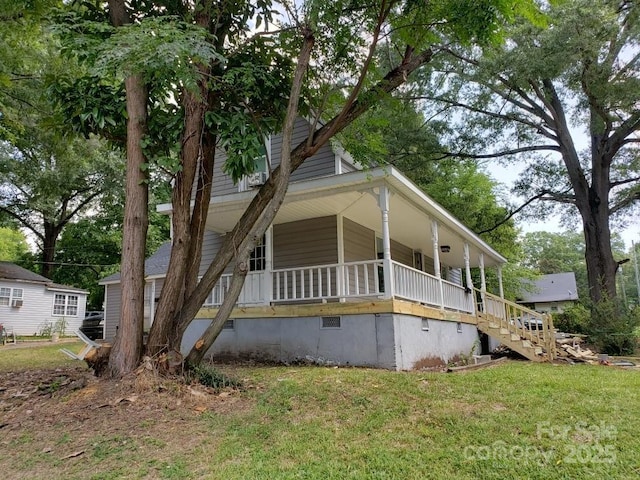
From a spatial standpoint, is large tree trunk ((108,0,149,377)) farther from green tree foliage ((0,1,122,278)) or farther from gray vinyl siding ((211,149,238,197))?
gray vinyl siding ((211,149,238,197))

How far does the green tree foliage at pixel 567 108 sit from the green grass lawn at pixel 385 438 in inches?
441

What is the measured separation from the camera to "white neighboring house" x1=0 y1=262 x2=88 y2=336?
2277 cm

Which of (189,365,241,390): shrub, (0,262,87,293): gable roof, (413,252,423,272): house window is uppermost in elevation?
(0,262,87,293): gable roof

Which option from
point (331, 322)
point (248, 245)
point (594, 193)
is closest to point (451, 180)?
point (594, 193)

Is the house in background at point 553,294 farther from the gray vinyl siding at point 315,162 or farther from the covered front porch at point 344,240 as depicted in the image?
the gray vinyl siding at point 315,162

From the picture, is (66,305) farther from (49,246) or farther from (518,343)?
(518,343)

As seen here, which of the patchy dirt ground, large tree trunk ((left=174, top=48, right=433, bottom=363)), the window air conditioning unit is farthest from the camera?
the window air conditioning unit

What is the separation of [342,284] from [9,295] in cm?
2170

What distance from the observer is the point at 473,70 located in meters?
17.0

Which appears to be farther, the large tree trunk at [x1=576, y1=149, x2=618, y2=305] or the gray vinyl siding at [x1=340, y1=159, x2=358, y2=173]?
the large tree trunk at [x1=576, y1=149, x2=618, y2=305]

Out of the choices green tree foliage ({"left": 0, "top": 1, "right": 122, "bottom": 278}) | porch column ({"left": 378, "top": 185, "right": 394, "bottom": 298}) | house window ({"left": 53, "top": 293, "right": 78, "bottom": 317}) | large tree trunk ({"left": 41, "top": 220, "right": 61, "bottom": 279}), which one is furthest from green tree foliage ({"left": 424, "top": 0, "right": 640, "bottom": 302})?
large tree trunk ({"left": 41, "top": 220, "right": 61, "bottom": 279})

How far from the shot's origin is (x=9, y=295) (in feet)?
75.0

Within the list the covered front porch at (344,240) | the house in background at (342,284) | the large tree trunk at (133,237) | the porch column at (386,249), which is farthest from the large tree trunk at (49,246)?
the porch column at (386,249)

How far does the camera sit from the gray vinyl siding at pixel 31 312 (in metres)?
22.7
